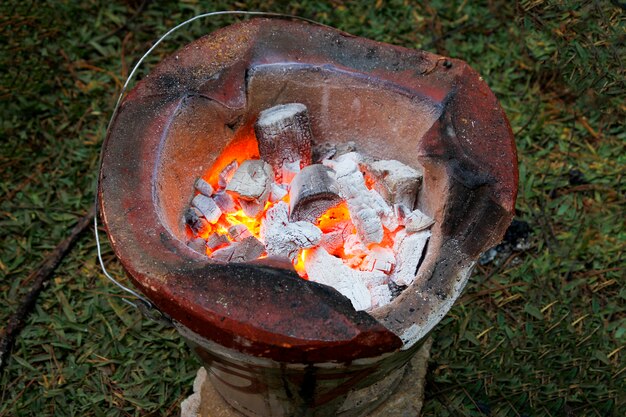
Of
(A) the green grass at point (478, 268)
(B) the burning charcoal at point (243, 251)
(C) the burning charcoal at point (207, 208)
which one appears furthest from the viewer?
(A) the green grass at point (478, 268)

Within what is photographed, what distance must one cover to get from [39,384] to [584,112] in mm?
2964

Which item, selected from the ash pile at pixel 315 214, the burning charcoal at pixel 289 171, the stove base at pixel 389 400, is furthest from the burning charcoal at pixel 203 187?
the stove base at pixel 389 400

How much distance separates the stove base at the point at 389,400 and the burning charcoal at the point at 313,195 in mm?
769

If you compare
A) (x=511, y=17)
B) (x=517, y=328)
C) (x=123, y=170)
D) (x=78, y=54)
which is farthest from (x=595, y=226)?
(x=78, y=54)

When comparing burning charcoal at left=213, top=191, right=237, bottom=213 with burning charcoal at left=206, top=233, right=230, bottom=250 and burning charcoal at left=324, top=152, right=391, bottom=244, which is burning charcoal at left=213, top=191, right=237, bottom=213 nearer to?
burning charcoal at left=206, top=233, right=230, bottom=250

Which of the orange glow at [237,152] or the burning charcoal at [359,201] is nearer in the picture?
the burning charcoal at [359,201]

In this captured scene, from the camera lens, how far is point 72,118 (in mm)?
3605

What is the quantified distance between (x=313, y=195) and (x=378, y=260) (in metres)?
0.29

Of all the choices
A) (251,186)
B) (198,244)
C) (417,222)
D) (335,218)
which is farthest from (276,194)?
(417,222)

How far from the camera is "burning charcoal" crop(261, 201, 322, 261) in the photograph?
6.93 feet

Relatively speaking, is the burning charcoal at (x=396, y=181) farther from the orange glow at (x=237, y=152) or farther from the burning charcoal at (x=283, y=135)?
the orange glow at (x=237, y=152)

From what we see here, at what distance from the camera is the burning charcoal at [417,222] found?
7.10 feet

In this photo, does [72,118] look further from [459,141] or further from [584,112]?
[584,112]

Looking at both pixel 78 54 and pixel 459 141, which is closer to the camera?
pixel 459 141
